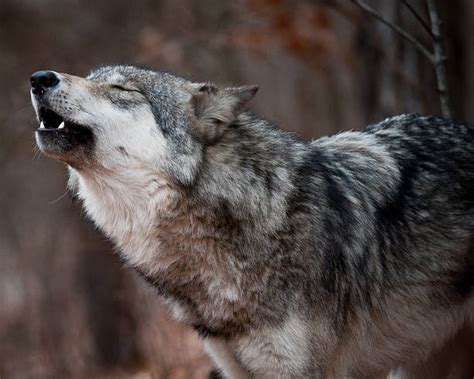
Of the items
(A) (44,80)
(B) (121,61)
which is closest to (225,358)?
(A) (44,80)

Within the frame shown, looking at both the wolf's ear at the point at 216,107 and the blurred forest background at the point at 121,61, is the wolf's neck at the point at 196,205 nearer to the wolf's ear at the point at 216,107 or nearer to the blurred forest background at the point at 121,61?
the wolf's ear at the point at 216,107

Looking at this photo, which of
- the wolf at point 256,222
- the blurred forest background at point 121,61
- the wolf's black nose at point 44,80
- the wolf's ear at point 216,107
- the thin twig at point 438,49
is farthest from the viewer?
the blurred forest background at point 121,61

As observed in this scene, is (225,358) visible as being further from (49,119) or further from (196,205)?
(49,119)

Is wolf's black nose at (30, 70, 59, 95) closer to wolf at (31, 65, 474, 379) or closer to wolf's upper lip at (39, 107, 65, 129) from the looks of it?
wolf at (31, 65, 474, 379)

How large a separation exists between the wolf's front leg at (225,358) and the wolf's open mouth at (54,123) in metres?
1.25

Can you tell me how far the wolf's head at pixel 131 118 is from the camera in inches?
178

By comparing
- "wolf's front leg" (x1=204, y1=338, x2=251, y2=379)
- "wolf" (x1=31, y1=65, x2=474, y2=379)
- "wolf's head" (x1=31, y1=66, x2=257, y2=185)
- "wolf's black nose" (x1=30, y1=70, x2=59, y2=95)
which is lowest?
"wolf's front leg" (x1=204, y1=338, x2=251, y2=379)

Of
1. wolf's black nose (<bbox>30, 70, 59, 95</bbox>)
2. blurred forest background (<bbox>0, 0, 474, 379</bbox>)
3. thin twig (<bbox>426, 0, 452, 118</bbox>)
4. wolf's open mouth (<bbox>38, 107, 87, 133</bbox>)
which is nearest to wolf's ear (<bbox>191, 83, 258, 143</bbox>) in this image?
wolf's open mouth (<bbox>38, 107, 87, 133</bbox>)

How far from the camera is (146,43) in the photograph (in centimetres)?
1051

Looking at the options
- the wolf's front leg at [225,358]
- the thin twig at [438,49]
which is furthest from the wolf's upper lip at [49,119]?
the thin twig at [438,49]

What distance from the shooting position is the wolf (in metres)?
4.59

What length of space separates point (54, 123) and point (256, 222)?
1090 millimetres

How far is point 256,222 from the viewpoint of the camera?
4688mm

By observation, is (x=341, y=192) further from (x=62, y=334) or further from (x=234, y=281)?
(x=62, y=334)
